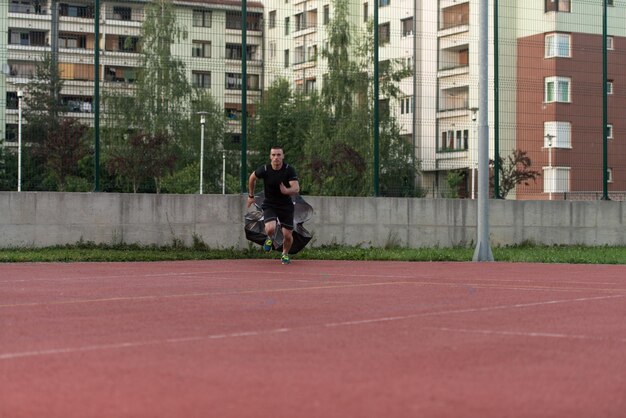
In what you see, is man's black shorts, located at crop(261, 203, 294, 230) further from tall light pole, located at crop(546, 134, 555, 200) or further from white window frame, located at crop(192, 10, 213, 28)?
tall light pole, located at crop(546, 134, 555, 200)

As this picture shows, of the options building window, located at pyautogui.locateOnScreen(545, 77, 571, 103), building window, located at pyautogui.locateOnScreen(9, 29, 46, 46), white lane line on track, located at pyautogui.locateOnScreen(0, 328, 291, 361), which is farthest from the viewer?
building window, located at pyautogui.locateOnScreen(9, 29, 46, 46)

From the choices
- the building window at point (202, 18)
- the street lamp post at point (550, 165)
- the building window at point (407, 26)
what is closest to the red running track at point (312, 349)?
the building window at point (202, 18)

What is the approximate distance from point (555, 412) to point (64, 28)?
1996 centimetres

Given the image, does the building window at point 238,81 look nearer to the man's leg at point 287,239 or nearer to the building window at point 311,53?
the building window at point 311,53

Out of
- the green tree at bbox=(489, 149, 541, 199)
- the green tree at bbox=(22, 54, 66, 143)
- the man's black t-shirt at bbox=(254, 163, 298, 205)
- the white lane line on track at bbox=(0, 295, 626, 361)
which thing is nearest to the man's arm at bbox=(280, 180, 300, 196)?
the man's black t-shirt at bbox=(254, 163, 298, 205)

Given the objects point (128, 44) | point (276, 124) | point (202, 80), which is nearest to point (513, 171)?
point (276, 124)

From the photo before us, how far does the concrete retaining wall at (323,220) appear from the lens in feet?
66.8

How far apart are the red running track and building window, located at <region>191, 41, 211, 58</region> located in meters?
9.23

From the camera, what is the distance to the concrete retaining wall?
2038 centimetres

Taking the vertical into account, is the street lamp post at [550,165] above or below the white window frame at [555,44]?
below

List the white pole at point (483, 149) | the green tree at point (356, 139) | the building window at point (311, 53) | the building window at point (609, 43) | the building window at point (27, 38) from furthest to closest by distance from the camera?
the building window at point (609, 43) < the building window at point (311, 53) < the green tree at point (356, 139) < the building window at point (27, 38) < the white pole at point (483, 149)

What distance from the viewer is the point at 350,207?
22.4m

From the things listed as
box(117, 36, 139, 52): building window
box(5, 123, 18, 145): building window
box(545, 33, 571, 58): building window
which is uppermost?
box(117, 36, 139, 52): building window

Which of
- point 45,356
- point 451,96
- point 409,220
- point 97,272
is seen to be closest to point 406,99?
point 451,96
